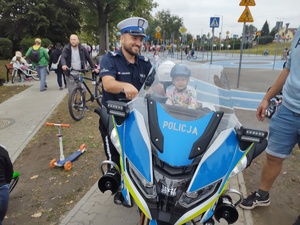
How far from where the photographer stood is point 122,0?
23.8 meters

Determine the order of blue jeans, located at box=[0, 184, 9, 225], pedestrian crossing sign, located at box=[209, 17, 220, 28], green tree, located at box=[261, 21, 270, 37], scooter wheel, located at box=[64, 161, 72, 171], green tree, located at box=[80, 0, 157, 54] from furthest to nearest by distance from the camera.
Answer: green tree, located at box=[261, 21, 270, 37] < green tree, located at box=[80, 0, 157, 54] < pedestrian crossing sign, located at box=[209, 17, 220, 28] < scooter wheel, located at box=[64, 161, 72, 171] < blue jeans, located at box=[0, 184, 9, 225]

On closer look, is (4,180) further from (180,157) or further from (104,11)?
(104,11)

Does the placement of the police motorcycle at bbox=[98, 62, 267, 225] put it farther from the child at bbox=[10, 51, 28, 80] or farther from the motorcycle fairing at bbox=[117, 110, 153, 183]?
the child at bbox=[10, 51, 28, 80]

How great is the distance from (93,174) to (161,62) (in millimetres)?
2306

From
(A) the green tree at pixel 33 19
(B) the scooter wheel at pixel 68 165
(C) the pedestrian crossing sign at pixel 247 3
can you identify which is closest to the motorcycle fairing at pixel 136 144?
(B) the scooter wheel at pixel 68 165

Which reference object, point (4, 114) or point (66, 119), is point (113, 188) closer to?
point (66, 119)

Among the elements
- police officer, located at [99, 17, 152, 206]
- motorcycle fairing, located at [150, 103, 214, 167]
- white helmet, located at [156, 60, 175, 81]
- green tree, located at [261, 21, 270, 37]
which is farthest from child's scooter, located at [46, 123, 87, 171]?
green tree, located at [261, 21, 270, 37]

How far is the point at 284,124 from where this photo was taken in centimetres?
272

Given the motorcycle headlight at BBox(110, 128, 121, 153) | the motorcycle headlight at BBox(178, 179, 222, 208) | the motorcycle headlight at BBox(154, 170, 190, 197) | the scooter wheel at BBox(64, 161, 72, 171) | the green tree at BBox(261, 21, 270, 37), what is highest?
the green tree at BBox(261, 21, 270, 37)

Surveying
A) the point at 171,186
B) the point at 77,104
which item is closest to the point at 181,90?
the point at 171,186

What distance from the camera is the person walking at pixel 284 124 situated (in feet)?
8.43

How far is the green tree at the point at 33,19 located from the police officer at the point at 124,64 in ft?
94.9

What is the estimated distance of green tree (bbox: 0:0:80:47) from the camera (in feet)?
93.7

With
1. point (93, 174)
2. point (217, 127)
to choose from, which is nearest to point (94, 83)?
point (93, 174)
